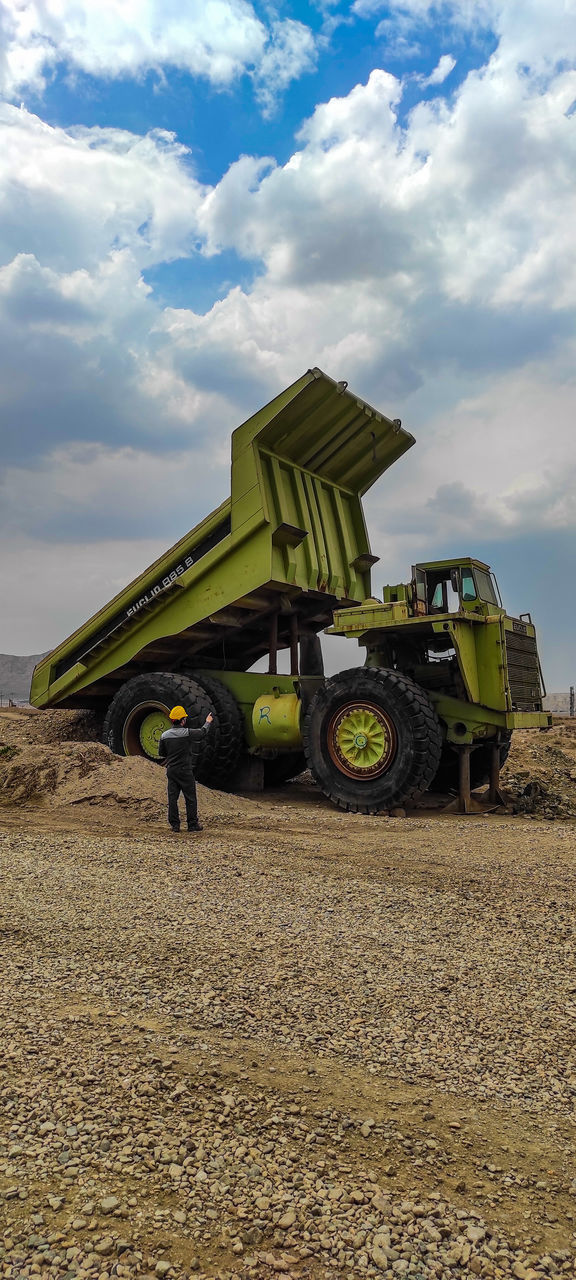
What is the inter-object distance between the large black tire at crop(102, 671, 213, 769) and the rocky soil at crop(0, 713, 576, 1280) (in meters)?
4.68

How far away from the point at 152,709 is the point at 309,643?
2421mm

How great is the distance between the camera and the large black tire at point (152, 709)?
1072cm

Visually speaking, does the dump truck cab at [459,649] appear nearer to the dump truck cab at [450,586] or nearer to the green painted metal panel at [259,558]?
the dump truck cab at [450,586]

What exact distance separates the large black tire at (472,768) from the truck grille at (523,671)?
28.4 inches

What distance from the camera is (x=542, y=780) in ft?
37.0

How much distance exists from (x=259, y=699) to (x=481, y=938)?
6.58 m

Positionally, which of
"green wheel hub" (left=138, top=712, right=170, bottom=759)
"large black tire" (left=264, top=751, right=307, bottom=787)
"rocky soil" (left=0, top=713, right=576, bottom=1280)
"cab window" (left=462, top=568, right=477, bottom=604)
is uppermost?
"cab window" (left=462, top=568, right=477, bottom=604)

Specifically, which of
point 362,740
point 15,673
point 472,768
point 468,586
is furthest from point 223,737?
point 15,673

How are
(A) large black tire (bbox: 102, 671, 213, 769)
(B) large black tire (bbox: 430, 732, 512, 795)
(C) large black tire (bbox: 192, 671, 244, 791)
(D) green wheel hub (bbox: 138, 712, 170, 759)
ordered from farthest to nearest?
1. (D) green wheel hub (bbox: 138, 712, 170, 759)
2. (C) large black tire (bbox: 192, 671, 244, 791)
3. (A) large black tire (bbox: 102, 671, 213, 769)
4. (B) large black tire (bbox: 430, 732, 512, 795)

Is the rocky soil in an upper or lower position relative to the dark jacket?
lower

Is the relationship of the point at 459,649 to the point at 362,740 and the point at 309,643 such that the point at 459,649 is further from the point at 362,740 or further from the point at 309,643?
the point at 309,643

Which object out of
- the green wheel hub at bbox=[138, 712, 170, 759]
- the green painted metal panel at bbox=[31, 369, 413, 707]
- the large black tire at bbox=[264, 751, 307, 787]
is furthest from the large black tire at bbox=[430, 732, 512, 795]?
the green wheel hub at bbox=[138, 712, 170, 759]

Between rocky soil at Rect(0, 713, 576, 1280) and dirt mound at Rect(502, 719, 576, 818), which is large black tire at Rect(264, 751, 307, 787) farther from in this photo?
rocky soil at Rect(0, 713, 576, 1280)

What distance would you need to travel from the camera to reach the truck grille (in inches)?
370
